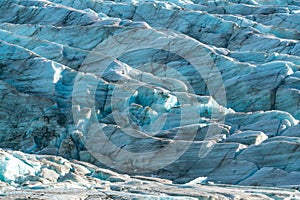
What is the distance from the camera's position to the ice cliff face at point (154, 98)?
34406 mm

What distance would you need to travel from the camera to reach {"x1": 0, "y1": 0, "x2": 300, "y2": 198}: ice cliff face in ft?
113

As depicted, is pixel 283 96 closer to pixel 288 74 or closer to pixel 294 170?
pixel 288 74

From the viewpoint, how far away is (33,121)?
135 ft

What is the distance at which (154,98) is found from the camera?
4250cm

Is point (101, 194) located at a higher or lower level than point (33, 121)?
higher

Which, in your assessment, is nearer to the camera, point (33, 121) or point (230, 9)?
point (33, 121)

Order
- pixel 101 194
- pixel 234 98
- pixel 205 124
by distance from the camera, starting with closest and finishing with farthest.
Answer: pixel 101 194
pixel 205 124
pixel 234 98

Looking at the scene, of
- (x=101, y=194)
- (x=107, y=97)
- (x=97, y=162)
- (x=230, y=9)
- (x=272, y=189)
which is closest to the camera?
(x=101, y=194)

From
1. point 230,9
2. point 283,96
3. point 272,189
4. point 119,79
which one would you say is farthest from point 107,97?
point 230,9

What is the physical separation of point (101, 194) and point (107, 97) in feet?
60.2

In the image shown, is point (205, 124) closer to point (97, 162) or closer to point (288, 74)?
point (97, 162)

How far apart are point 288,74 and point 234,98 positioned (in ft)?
11.9

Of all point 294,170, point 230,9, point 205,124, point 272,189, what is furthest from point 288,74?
point 230,9

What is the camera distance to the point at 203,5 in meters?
73.4
